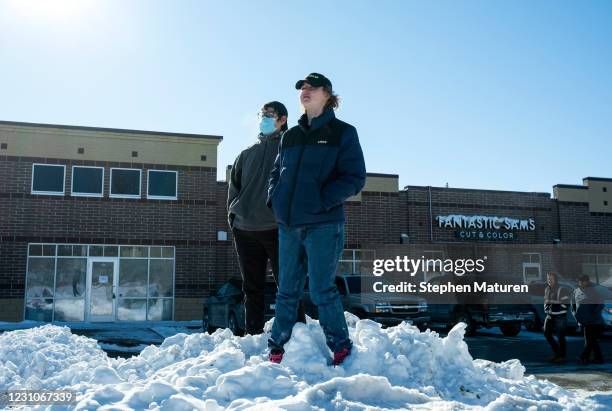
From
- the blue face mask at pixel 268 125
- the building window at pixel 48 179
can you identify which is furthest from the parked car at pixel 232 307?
the building window at pixel 48 179

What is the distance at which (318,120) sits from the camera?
12.6 feet

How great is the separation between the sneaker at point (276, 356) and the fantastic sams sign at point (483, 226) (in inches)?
827

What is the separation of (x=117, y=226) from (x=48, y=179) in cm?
290

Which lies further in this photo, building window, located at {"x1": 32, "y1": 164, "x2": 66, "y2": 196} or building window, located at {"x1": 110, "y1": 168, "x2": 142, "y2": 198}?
building window, located at {"x1": 110, "y1": 168, "x2": 142, "y2": 198}

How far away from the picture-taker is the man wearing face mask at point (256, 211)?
4652 mm

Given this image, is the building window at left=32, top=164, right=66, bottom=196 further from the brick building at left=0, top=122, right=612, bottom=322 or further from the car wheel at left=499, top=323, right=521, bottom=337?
the car wheel at left=499, top=323, right=521, bottom=337

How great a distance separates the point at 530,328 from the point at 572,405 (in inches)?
558

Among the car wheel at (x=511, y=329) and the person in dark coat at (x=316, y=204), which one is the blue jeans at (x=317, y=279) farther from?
the car wheel at (x=511, y=329)

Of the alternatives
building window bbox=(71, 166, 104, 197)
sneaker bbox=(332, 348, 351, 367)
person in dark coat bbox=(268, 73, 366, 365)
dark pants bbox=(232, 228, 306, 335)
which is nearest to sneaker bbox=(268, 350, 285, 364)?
person in dark coat bbox=(268, 73, 366, 365)

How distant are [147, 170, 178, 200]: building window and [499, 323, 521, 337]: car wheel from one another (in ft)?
40.4

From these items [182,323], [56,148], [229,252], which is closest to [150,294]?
[182,323]

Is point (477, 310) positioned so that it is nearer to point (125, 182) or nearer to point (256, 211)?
point (256, 211)

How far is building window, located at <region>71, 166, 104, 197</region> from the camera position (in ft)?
→ 64.6

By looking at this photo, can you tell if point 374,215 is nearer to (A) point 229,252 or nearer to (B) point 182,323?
(A) point 229,252
